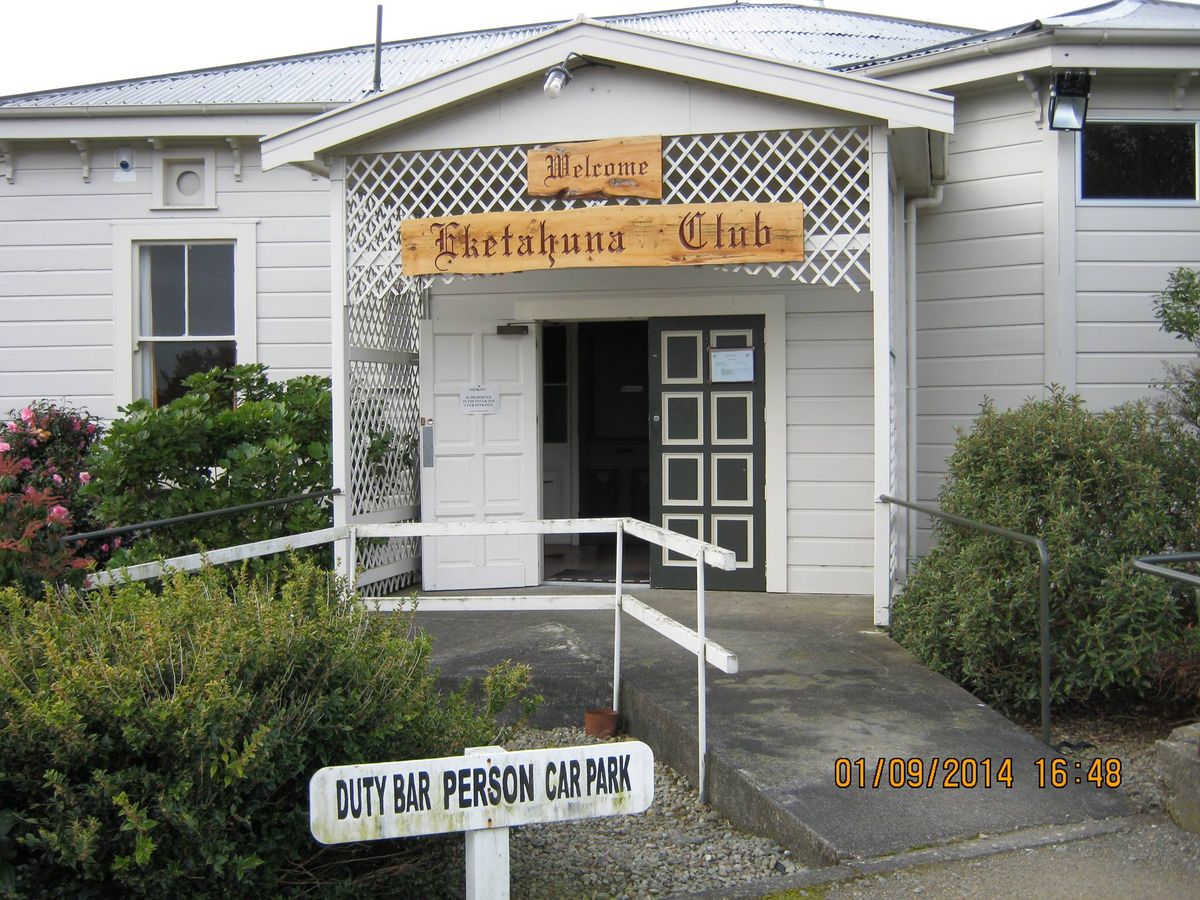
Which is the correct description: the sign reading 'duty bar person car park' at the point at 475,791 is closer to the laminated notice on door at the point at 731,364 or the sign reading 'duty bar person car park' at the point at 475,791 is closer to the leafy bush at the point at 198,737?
the leafy bush at the point at 198,737

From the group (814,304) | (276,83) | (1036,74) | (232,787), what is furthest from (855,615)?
(276,83)

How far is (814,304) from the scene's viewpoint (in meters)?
8.64

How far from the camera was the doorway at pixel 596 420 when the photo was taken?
475 inches

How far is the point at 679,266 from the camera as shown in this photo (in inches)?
315

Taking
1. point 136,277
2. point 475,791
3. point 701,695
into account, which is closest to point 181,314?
point 136,277

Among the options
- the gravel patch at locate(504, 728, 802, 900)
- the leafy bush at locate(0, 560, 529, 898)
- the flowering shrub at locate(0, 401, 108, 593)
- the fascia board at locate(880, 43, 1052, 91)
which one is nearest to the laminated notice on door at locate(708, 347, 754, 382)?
the fascia board at locate(880, 43, 1052, 91)

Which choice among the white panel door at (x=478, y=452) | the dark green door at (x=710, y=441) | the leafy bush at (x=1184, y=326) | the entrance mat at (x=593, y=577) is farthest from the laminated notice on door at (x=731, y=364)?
the leafy bush at (x=1184, y=326)

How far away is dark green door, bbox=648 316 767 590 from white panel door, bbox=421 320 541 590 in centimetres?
92

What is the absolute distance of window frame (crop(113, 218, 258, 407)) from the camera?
9766 millimetres

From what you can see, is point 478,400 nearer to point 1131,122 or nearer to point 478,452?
point 478,452

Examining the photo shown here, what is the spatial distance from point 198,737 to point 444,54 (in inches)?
397

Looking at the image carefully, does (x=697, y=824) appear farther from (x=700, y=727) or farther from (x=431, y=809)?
(x=431, y=809)

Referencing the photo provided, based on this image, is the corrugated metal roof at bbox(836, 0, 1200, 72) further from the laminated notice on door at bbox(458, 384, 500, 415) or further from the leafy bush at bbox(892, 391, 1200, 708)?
the laminated notice on door at bbox(458, 384, 500, 415)

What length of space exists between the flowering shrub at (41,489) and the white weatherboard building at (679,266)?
0.45 meters
